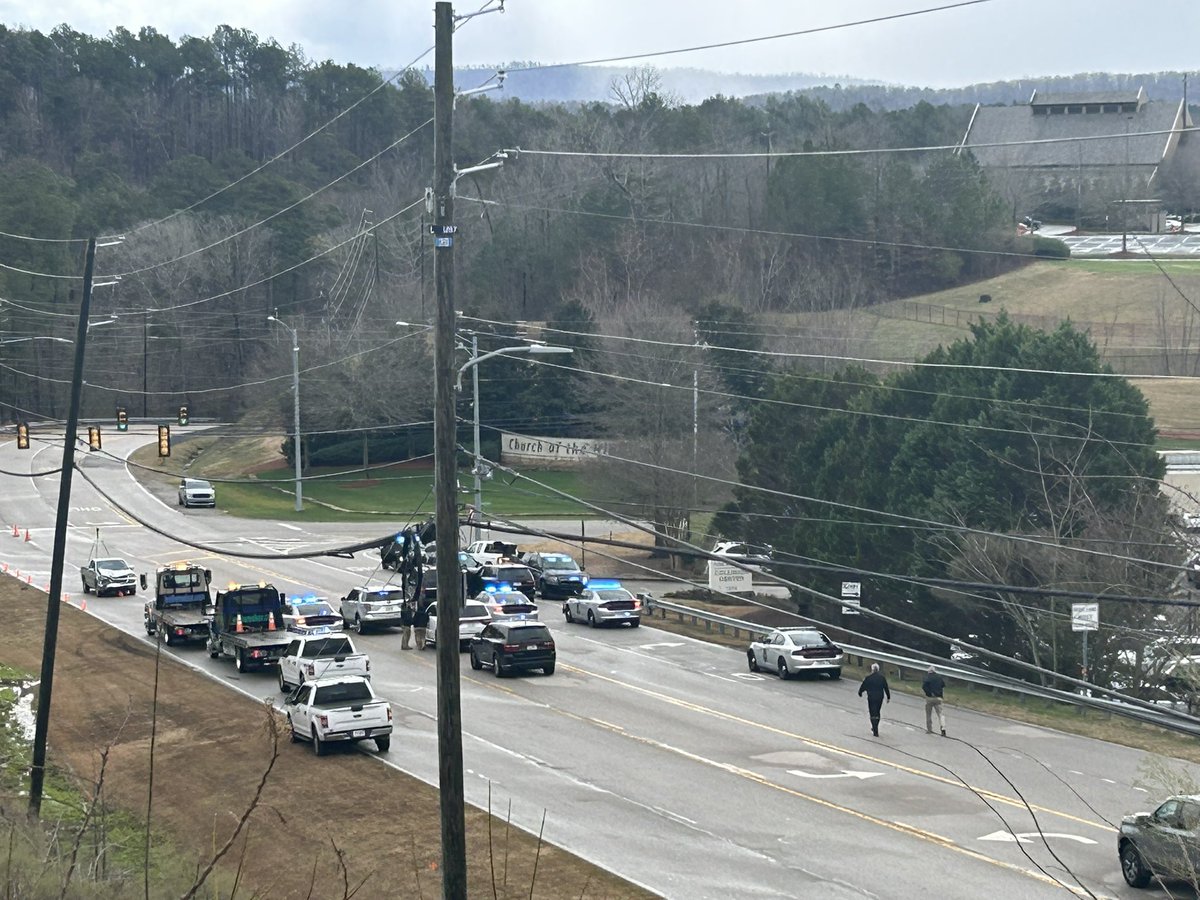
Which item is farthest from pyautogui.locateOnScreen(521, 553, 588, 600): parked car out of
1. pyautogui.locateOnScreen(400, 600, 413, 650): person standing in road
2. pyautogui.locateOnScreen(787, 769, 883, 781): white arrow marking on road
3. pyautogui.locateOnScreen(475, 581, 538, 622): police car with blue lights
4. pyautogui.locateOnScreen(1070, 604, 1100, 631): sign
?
pyautogui.locateOnScreen(1070, 604, 1100, 631): sign

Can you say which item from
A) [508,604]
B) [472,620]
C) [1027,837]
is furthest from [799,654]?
[1027,837]

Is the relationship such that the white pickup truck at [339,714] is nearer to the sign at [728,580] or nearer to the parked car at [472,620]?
the parked car at [472,620]

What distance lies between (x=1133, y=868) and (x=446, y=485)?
10.6m

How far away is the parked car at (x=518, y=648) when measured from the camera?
36219 mm

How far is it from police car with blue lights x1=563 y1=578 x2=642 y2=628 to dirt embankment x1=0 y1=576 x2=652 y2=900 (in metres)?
13.6

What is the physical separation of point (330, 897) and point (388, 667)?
57.6 ft

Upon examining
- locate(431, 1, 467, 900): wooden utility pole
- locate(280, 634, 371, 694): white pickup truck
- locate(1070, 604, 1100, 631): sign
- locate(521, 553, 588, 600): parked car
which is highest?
locate(431, 1, 467, 900): wooden utility pole

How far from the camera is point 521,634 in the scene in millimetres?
36438

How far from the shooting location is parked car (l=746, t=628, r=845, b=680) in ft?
120

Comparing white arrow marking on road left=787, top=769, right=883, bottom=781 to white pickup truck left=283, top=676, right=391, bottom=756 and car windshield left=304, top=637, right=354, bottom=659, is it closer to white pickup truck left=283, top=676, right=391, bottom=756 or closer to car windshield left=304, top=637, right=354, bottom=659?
white pickup truck left=283, top=676, right=391, bottom=756

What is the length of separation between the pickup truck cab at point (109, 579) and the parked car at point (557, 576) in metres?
14.7

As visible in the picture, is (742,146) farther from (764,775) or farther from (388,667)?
(764,775)

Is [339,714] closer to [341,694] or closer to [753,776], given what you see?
[341,694]

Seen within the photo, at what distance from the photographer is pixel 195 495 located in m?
75.2
